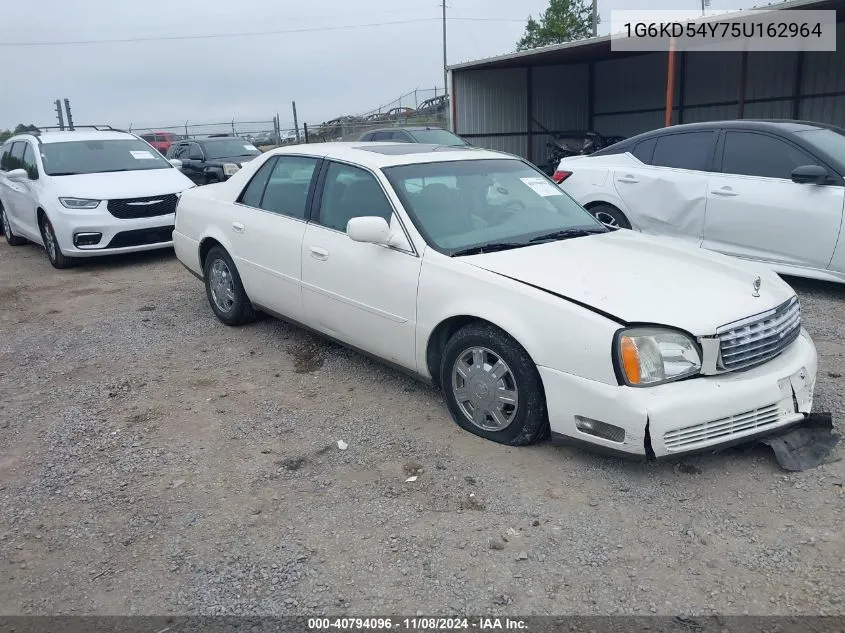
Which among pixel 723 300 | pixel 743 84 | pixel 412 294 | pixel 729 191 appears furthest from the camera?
pixel 743 84

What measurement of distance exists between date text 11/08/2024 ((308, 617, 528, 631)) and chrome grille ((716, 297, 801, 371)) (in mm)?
1587

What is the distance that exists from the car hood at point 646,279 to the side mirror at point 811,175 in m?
2.42

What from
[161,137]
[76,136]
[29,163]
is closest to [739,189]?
[76,136]

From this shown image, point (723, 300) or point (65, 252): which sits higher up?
point (723, 300)

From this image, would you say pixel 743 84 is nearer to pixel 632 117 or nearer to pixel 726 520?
pixel 632 117

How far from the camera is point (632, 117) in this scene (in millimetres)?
19562

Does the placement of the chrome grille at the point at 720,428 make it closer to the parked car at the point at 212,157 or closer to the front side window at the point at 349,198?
the front side window at the point at 349,198

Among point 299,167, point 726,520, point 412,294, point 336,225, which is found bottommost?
point 726,520

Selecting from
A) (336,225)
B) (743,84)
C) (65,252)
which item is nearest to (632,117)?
(743,84)

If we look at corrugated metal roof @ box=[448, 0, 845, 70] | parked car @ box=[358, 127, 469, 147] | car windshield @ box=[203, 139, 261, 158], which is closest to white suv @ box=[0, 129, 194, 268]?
parked car @ box=[358, 127, 469, 147]

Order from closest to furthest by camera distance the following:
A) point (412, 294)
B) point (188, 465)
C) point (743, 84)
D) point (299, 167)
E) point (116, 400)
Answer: point (188, 465) → point (412, 294) → point (116, 400) → point (299, 167) → point (743, 84)

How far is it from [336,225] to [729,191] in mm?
3986

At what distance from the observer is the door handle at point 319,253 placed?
4.71 metres

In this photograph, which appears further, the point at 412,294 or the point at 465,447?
the point at 412,294
